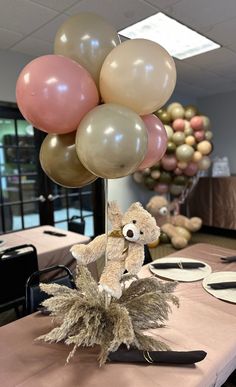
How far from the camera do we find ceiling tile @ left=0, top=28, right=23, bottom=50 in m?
2.42

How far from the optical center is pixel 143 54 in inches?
37.7

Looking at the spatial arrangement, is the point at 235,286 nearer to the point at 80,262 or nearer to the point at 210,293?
the point at 210,293

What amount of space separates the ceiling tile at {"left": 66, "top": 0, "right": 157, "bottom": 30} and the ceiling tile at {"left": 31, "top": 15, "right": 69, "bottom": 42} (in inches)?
5.2

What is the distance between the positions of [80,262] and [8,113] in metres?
2.61

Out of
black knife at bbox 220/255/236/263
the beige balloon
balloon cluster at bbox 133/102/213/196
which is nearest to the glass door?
balloon cluster at bbox 133/102/213/196

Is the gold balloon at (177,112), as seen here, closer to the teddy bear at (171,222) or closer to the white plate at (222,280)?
the teddy bear at (171,222)

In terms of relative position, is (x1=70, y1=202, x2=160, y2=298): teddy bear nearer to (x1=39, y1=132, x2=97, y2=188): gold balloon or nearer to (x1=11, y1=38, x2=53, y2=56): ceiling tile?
(x1=39, y1=132, x2=97, y2=188): gold balloon

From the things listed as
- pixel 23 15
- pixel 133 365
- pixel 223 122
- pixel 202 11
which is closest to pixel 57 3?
pixel 23 15

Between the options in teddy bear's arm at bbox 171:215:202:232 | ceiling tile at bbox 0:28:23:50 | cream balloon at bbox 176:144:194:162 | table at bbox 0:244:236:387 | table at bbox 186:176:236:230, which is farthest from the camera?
table at bbox 186:176:236:230

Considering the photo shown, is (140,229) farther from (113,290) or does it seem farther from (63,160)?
(63,160)

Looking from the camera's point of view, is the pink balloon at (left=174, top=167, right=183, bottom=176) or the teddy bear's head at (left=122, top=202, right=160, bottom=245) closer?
the teddy bear's head at (left=122, top=202, right=160, bottom=245)

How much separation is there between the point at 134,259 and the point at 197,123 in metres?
3.08

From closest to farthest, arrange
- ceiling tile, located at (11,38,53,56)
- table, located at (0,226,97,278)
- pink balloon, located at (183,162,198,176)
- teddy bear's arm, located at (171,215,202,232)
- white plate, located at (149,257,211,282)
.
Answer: white plate, located at (149,257,211,282)
table, located at (0,226,97,278)
ceiling tile, located at (11,38,53,56)
pink balloon, located at (183,162,198,176)
teddy bear's arm, located at (171,215,202,232)

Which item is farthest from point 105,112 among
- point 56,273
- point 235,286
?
point 56,273
